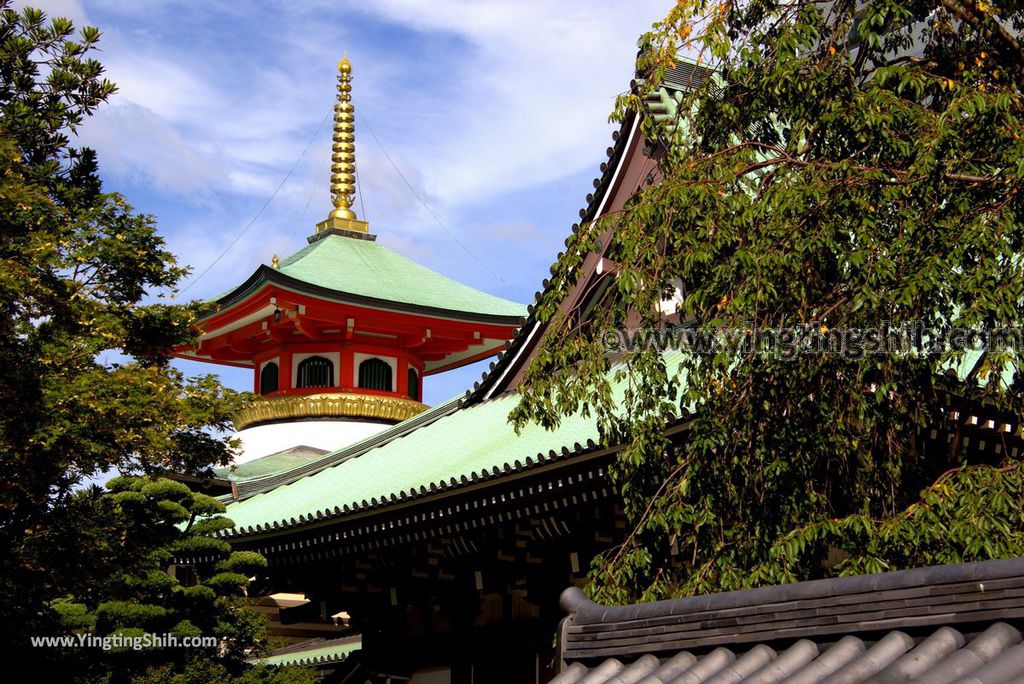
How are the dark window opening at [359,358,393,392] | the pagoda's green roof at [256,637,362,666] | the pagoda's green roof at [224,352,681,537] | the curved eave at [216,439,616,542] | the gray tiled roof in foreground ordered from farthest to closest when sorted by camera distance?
the dark window opening at [359,358,393,392]
the pagoda's green roof at [256,637,362,666]
the pagoda's green roof at [224,352,681,537]
the curved eave at [216,439,616,542]
the gray tiled roof in foreground

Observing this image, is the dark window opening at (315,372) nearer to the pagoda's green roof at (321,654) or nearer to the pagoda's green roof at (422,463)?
the pagoda's green roof at (321,654)

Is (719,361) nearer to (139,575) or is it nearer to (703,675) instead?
(703,675)

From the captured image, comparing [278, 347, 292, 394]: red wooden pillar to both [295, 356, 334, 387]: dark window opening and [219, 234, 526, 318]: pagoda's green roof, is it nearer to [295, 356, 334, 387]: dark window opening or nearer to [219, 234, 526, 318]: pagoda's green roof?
[295, 356, 334, 387]: dark window opening

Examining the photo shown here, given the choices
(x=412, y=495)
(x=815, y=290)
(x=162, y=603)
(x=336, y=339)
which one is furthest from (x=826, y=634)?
(x=336, y=339)

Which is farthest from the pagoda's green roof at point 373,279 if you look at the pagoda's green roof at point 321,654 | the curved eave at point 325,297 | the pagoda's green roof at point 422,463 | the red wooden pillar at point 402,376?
the pagoda's green roof at point 422,463

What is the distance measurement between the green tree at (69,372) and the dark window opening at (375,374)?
10477mm

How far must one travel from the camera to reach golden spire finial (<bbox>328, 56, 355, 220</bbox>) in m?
24.4

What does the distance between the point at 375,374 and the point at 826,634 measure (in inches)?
721

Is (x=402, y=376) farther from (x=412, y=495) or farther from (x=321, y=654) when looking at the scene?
→ (x=412, y=495)

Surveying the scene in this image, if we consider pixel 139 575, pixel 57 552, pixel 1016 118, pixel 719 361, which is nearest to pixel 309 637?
pixel 139 575

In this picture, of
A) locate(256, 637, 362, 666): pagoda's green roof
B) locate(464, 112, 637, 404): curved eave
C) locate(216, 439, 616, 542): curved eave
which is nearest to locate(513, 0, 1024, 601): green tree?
locate(216, 439, 616, 542): curved eave

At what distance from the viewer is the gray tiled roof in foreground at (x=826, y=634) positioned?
3.70m

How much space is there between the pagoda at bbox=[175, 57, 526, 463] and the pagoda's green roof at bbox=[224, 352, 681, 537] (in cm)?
628

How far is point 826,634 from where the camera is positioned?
4117 millimetres
